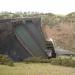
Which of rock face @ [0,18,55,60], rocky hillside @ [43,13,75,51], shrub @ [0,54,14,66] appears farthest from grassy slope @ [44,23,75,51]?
shrub @ [0,54,14,66]

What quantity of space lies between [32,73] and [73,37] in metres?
16.6

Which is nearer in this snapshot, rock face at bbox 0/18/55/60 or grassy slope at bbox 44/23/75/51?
rock face at bbox 0/18/55/60

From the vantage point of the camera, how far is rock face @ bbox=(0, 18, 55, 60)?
12625 mm

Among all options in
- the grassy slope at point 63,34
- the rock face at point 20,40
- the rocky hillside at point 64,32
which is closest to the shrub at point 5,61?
the rock face at point 20,40

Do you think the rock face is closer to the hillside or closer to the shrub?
the shrub

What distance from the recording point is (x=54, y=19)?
30.8m

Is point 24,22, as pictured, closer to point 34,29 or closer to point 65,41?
point 34,29

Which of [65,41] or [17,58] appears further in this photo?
[65,41]

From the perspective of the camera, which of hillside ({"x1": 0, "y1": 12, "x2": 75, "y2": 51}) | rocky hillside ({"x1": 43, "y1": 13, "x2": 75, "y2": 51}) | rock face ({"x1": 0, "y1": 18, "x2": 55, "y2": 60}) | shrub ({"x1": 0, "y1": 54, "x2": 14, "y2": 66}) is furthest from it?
hillside ({"x1": 0, "y1": 12, "x2": 75, "y2": 51})

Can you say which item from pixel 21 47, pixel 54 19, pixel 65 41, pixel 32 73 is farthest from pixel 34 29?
pixel 54 19

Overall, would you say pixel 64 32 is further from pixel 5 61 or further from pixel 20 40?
pixel 5 61

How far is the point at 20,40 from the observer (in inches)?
Result: 504

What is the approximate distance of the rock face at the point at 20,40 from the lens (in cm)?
1262

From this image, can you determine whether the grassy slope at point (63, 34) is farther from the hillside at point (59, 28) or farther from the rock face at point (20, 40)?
the rock face at point (20, 40)
